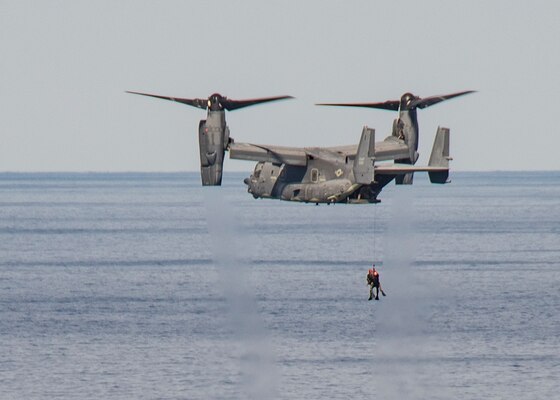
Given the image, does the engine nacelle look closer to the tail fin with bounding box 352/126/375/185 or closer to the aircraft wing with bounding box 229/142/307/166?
the aircraft wing with bounding box 229/142/307/166

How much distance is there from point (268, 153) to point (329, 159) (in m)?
10.3

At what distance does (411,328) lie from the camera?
11256 cm

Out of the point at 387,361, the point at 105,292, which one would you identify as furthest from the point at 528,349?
the point at 105,292

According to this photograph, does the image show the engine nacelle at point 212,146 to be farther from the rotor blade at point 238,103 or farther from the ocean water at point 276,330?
the ocean water at point 276,330

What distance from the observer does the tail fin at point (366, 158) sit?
106375 millimetres

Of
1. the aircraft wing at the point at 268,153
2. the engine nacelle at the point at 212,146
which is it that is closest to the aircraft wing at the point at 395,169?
the aircraft wing at the point at 268,153

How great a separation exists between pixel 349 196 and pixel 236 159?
58.2 feet

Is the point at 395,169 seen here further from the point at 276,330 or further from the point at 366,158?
the point at 276,330

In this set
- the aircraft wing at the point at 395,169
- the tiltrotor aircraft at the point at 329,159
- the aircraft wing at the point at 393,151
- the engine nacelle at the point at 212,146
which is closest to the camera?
the engine nacelle at the point at 212,146

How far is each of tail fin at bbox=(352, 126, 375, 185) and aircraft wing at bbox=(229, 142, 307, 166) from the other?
27.7 ft

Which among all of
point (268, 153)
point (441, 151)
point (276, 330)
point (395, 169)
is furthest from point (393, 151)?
point (276, 330)

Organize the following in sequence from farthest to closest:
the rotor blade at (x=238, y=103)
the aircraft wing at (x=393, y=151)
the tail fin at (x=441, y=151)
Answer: the aircraft wing at (x=393, y=151) < the tail fin at (x=441, y=151) < the rotor blade at (x=238, y=103)

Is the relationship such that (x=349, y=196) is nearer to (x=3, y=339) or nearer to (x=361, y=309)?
(x=361, y=309)

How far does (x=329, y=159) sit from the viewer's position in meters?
122
